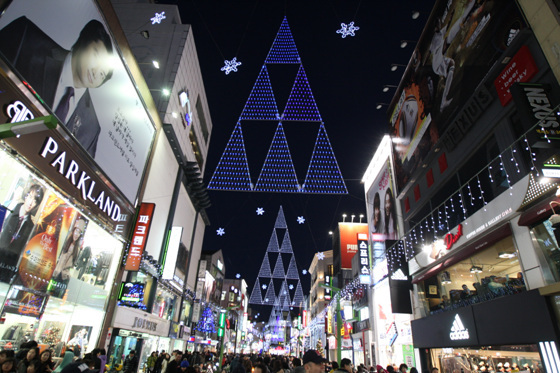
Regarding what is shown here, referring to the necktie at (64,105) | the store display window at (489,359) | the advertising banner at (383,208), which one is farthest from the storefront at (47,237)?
the advertising banner at (383,208)

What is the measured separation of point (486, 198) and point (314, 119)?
25.4 ft

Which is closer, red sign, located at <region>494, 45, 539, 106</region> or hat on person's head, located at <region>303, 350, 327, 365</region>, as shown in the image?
hat on person's head, located at <region>303, 350, 327, 365</region>

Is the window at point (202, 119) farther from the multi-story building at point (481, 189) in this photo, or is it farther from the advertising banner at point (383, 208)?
the multi-story building at point (481, 189)

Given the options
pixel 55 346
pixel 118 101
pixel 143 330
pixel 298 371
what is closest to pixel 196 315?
pixel 143 330

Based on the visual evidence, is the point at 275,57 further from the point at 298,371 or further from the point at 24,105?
the point at 298,371

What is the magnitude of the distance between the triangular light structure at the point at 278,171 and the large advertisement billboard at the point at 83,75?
6.71 metres

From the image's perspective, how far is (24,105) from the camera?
27.7 ft

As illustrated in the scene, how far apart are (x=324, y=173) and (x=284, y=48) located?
567cm

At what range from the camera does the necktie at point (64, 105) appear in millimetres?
10062

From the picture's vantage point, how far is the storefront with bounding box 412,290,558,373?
8930 mm

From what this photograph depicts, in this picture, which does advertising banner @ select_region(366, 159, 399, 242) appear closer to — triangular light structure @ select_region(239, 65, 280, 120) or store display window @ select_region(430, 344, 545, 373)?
store display window @ select_region(430, 344, 545, 373)

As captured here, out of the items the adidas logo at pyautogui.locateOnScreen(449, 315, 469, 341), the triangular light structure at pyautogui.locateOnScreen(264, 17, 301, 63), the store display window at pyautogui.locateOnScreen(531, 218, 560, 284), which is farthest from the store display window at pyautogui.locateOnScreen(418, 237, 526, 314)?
the triangular light structure at pyautogui.locateOnScreen(264, 17, 301, 63)

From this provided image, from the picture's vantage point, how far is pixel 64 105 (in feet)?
33.9

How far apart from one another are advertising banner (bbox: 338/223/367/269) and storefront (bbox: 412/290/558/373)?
79.9ft
